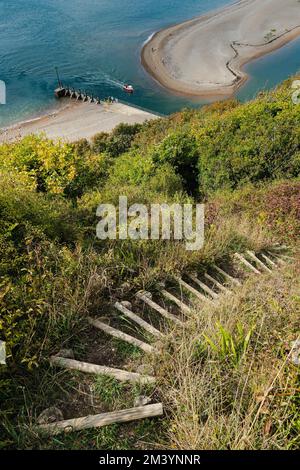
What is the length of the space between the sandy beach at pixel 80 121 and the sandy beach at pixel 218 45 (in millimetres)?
6306

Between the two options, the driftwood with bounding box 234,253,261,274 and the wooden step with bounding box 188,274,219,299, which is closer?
the wooden step with bounding box 188,274,219,299

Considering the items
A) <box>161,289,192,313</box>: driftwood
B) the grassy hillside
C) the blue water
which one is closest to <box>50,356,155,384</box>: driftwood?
the grassy hillside

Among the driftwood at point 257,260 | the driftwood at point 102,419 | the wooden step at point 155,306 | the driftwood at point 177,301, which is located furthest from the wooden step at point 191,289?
the driftwood at point 102,419

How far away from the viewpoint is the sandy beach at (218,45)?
3397 cm

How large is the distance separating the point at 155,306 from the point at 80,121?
91.9 ft

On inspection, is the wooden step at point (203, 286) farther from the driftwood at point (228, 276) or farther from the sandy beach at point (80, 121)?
the sandy beach at point (80, 121)

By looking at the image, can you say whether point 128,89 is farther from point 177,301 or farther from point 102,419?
point 102,419

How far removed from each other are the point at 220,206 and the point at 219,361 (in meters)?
6.49

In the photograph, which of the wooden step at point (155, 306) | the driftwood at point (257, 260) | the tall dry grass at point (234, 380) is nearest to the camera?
the tall dry grass at point (234, 380)

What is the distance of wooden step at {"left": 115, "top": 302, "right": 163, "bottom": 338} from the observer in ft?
14.4

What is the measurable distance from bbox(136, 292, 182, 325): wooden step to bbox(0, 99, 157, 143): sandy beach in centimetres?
2415

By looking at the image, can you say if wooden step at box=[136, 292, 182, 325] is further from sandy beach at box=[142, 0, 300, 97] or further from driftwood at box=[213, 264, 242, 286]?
sandy beach at box=[142, 0, 300, 97]
